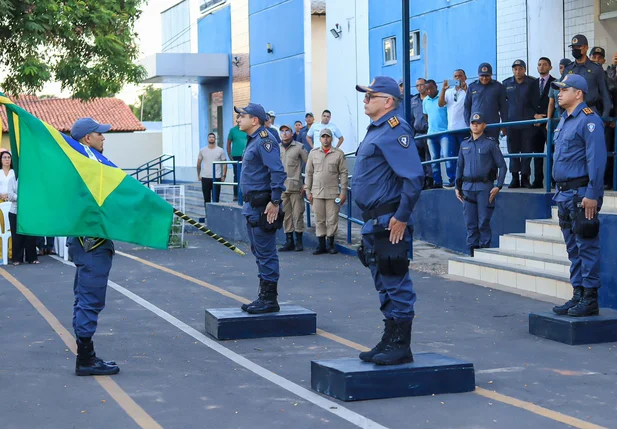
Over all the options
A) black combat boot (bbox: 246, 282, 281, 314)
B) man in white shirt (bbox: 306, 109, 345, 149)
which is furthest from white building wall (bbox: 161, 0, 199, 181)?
black combat boot (bbox: 246, 282, 281, 314)

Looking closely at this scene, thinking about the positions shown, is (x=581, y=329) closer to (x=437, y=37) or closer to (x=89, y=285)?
(x=89, y=285)

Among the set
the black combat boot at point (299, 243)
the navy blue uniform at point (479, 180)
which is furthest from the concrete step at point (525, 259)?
the black combat boot at point (299, 243)

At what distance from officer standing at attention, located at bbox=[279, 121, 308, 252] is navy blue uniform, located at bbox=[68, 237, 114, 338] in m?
9.51

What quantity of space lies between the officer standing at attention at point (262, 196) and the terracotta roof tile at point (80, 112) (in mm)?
54167

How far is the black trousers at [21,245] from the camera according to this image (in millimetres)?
16094

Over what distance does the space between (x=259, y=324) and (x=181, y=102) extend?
93.8 feet

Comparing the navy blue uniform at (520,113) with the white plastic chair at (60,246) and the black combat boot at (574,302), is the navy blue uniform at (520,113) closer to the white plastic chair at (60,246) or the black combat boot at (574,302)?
the black combat boot at (574,302)

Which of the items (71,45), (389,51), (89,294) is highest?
(71,45)

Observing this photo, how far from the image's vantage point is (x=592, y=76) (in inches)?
501

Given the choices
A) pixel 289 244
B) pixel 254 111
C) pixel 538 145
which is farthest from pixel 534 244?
pixel 289 244

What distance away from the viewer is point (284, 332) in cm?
914

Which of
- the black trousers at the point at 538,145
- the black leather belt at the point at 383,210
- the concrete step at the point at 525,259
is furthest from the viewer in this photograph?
the black trousers at the point at 538,145

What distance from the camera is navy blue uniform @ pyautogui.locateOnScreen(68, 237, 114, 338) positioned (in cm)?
753

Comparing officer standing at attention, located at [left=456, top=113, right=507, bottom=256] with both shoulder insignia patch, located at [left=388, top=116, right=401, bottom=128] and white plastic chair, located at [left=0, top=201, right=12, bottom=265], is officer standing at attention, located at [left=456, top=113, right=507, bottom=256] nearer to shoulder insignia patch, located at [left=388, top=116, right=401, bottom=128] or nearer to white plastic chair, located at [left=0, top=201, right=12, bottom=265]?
shoulder insignia patch, located at [left=388, top=116, right=401, bottom=128]
